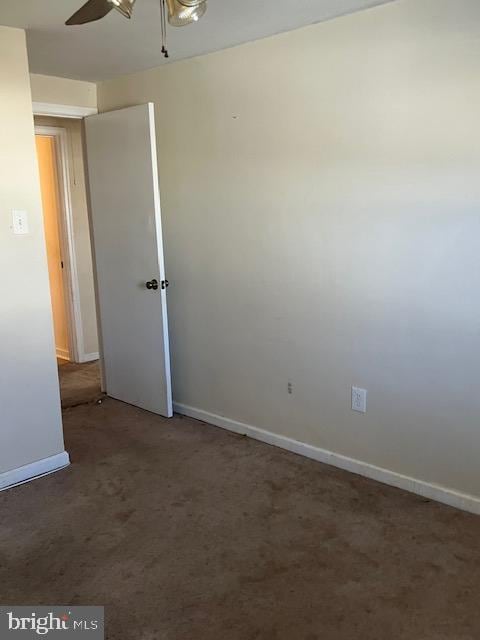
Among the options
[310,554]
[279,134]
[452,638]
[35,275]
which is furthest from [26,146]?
[452,638]

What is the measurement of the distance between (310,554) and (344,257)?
55.4 inches

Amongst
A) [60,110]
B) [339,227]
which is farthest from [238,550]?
[60,110]

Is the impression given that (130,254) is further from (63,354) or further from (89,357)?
(63,354)

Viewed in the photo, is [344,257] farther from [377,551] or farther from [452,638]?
[452,638]

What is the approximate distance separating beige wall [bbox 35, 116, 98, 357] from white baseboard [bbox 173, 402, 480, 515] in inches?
69.7

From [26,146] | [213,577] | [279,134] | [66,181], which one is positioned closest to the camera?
[213,577]

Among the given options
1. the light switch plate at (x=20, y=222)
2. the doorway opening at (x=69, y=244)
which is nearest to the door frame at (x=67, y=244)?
the doorway opening at (x=69, y=244)

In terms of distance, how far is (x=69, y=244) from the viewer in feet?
16.6

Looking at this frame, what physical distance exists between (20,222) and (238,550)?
189cm

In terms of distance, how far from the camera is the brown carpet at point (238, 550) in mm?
1982

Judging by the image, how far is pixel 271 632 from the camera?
192cm

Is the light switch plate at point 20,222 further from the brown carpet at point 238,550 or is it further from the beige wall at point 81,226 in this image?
the beige wall at point 81,226

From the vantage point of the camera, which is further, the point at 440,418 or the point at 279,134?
the point at 279,134

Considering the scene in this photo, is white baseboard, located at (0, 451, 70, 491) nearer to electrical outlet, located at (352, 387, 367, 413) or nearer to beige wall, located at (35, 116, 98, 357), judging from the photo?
electrical outlet, located at (352, 387, 367, 413)
